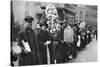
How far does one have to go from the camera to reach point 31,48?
1990 mm

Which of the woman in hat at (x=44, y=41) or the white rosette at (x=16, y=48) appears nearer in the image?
the white rosette at (x=16, y=48)

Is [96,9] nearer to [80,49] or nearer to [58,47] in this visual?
[80,49]

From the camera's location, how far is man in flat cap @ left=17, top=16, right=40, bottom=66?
1.96 m

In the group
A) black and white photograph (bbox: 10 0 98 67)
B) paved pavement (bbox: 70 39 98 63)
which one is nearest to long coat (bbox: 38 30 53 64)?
black and white photograph (bbox: 10 0 98 67)

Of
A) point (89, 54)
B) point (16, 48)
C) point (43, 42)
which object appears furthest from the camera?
point (89, 54)

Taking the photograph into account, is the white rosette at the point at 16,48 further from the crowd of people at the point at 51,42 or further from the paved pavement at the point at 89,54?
the paved pavement at the point at 89,54

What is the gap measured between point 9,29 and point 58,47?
66 centimetres

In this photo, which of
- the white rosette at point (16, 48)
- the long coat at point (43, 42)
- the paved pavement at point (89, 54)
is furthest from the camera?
the paved pavement at point (89, 54)

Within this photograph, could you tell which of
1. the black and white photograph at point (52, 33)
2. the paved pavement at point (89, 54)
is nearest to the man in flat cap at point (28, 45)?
the black and white photograph at point (52, 33)

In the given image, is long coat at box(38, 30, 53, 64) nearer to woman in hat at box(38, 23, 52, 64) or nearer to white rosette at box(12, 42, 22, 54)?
woman in hat at box(38, 23, 52, 64)

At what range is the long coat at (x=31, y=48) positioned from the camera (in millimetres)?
1956

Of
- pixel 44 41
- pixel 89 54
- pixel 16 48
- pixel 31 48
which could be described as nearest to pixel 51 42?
pixel 44 41

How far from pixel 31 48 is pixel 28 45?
5cm

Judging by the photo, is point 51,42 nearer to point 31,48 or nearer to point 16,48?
point 31,48
